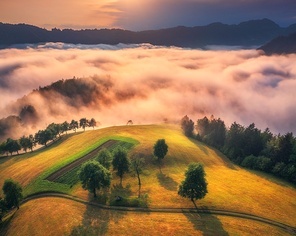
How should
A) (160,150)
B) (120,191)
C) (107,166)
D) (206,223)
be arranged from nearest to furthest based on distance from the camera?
(206,223) → (120,191) → (107,166) → (160,150)

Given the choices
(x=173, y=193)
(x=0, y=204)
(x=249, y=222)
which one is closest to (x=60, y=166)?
(x=0, y=204)

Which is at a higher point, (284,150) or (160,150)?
(160,150)

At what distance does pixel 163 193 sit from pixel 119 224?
90.7 feet

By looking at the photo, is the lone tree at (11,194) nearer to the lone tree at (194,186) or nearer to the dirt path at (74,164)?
the dirt path at (74,164)

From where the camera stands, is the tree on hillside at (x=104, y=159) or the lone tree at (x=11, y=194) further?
the tree on hillside at (x=104, y=159)

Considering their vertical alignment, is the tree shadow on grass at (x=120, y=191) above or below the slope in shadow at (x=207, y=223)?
below

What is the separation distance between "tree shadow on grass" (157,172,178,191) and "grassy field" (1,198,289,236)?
20.9 meters

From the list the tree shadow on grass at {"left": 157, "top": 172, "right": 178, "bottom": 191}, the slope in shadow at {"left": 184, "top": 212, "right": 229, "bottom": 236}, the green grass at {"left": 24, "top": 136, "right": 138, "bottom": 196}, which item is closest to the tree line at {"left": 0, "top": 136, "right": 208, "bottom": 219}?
the slope in shadow at {"left": 184, "top": 212, "right": 229, "bottom": 236}

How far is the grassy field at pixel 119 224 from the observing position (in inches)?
3930

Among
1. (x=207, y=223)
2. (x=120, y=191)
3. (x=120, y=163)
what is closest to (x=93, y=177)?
(x=120, y=191)

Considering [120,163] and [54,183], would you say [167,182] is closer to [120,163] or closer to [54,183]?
[120,163]

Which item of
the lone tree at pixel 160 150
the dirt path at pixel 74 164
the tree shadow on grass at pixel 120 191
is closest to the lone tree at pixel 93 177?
the tree shadow on grass at pixel 120 191

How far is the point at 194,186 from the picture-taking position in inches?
4631

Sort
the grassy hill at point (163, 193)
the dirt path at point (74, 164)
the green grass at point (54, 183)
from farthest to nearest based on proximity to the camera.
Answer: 1. the dirt path at point (74, 164)
2. the green grass at point (54, 183)
3. the grassy hill at point (163, 193)
